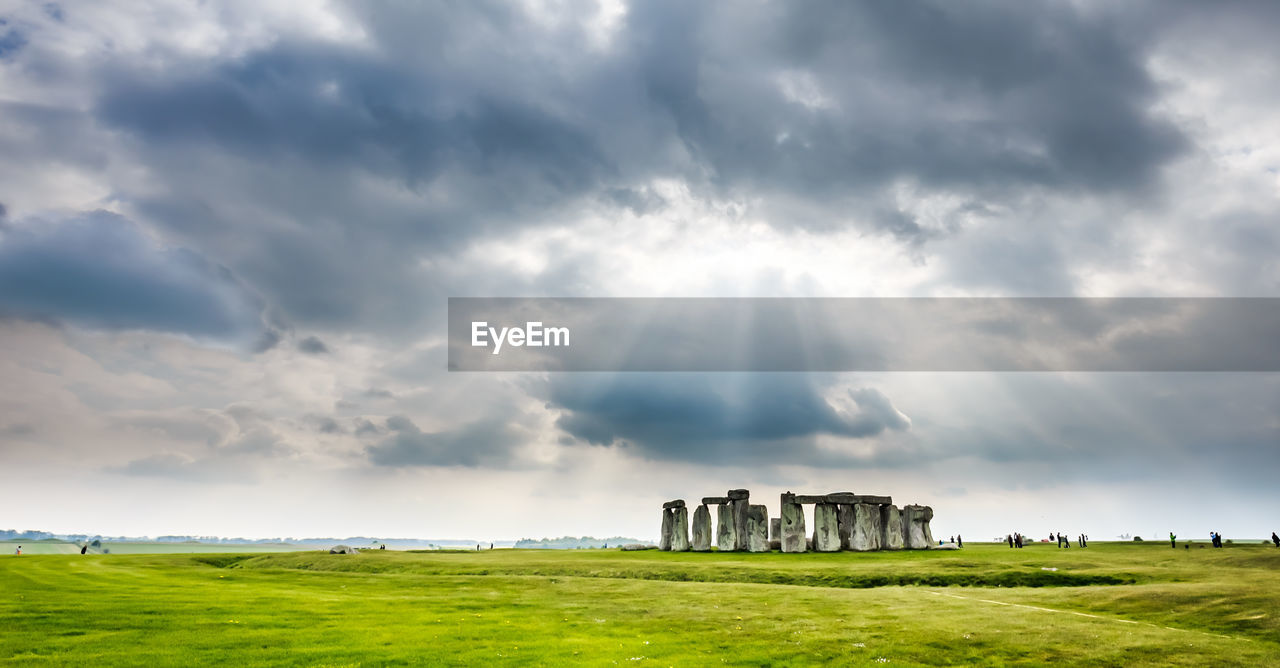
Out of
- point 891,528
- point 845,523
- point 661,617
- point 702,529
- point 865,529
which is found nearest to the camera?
point 661,617

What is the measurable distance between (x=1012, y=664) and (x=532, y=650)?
12780mm

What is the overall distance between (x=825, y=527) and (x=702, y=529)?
10910mm

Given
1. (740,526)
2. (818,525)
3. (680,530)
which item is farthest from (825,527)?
(680,530)

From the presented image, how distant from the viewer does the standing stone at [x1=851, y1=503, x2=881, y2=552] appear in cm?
6200

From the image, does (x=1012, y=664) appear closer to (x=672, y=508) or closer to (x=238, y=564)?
(x=672, y=508)

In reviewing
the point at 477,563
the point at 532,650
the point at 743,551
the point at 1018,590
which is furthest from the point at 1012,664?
the point at 743,551

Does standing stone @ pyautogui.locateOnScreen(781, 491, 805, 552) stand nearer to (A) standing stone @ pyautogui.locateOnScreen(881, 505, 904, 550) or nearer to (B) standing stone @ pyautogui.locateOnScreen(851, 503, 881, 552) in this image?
(B) standing stone @ pyautogui.locateOnScreen(851, 503, 881, 552)

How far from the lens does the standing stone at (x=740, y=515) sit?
64.6 meters

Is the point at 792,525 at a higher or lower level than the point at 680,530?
higher

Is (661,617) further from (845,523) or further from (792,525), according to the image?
(845,523)

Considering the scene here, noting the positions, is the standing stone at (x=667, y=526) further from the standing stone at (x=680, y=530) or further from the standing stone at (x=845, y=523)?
the standing stone at (x=845, y=523)

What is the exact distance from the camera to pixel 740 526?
213 ft

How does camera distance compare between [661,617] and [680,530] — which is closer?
[661,617]

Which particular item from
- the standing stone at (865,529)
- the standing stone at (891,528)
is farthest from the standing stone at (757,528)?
the standing stone at (891,528)
